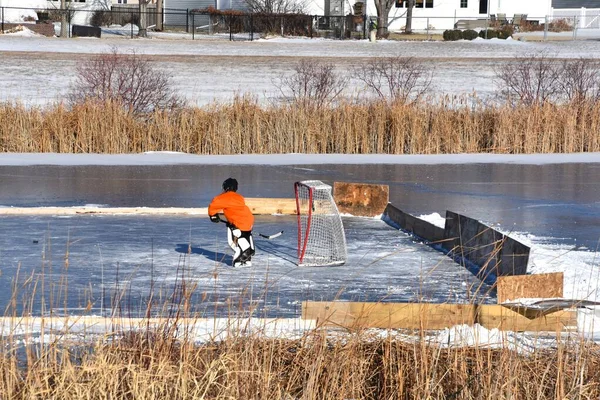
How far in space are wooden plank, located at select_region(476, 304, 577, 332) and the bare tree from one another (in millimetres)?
50522

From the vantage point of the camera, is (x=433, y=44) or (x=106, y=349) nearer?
(x=106, y=349)

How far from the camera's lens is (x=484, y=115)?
2355 centimetres

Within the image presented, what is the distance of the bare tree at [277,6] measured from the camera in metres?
57.6

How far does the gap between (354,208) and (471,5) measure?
51.2 meters

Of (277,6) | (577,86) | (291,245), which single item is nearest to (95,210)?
(291,245)

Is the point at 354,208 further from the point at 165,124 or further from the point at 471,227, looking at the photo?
the point at 165,124

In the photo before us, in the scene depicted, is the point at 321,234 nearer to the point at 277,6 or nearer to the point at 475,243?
the point at 475,243

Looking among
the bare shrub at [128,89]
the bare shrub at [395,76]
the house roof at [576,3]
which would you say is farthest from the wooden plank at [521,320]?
the house roof at [576,3]

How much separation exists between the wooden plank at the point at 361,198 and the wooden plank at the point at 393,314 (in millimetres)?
6738

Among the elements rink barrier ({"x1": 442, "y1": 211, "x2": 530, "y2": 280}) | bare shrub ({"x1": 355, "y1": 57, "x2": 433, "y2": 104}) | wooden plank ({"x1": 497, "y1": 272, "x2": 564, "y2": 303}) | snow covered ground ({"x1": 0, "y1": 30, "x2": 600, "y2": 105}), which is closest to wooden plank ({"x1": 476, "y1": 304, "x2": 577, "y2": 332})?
wooden plank ({"x1": 497, "y1": 272, "x2": 564, "y2": 303})

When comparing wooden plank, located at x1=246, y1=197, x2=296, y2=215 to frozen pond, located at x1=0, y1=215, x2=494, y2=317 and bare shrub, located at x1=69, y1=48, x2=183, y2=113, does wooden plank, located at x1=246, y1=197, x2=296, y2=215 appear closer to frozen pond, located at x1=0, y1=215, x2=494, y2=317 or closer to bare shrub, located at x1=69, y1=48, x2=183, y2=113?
frozen pond, located at x1=0, y1=215, x2=494, y2=317

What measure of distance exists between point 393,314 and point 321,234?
4.32 metres

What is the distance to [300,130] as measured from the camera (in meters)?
22.8

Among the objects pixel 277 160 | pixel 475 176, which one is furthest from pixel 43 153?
pixel 475 176
